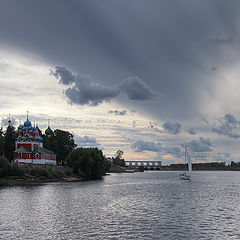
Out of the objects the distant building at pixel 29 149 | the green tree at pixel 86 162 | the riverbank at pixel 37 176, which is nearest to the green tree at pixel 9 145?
the distant building at pixel 29 149

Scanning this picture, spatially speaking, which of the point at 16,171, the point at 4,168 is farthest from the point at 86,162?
the point at 4,168

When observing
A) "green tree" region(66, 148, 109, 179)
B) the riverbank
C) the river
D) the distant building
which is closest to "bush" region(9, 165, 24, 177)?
the riverbank

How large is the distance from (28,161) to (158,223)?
415 ft

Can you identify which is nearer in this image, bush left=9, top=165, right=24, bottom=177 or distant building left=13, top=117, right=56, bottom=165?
bush left=9, top=165, right=24, bottom=177

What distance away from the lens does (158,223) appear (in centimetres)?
4809

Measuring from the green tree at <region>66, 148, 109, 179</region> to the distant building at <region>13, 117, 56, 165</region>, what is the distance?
1319 cm

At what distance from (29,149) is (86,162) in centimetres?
2999

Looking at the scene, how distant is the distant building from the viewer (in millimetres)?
164500

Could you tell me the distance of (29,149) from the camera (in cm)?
16825

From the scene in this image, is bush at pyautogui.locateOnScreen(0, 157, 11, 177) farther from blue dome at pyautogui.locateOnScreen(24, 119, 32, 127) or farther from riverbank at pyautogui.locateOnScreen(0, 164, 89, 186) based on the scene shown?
blue dome at pyautogui.locateOnScreen(24, 119, 32, 127)

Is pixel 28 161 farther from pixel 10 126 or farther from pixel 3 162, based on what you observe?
pixel 3 162

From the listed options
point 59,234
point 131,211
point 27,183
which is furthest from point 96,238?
point 27,183

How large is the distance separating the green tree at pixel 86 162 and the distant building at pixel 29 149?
1319 cm

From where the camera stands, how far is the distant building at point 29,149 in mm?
164500
